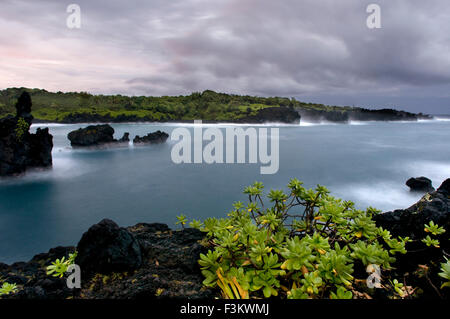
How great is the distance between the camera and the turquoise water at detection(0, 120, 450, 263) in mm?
14448

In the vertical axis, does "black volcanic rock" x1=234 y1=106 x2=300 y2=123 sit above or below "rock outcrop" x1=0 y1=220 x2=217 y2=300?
above

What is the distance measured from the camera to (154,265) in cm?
289

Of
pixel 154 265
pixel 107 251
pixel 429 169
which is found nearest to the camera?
pixel 107 251

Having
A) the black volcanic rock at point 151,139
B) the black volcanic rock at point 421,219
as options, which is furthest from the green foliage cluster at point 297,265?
the black volcanic rock at point 151,139

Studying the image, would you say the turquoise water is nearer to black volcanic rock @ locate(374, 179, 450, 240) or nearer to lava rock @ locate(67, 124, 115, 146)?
lava rock @ locate(67, 124, 115, 146)

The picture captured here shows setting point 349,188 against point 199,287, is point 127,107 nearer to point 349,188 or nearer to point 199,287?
point 349,188

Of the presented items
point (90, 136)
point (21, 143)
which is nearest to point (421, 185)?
point (21, 143)

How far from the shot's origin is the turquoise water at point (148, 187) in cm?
1445

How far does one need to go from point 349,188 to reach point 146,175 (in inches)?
838

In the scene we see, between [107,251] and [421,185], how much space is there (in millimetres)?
22800

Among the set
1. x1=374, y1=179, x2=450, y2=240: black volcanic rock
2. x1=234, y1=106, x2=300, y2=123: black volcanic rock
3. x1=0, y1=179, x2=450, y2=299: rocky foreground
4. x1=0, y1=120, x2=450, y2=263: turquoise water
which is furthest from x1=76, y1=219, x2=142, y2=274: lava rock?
x1=234, y1=106, x2=300, y2=123: black volcanic rock

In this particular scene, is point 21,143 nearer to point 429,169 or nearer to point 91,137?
point 91,137

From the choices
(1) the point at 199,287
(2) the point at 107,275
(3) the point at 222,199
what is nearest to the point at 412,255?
(1) the point at 199,287

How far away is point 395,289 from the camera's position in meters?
2.10
